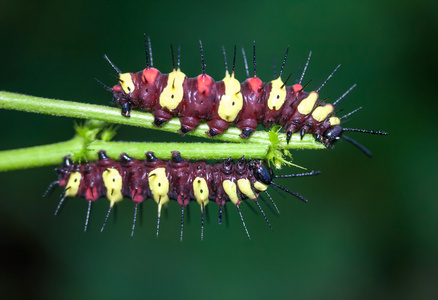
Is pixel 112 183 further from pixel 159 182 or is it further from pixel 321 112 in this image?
pixel 321 112

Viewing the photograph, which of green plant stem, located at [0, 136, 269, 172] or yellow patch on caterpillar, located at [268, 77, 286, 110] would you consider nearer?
green plant stem, located at [0, 136, 269, 172]

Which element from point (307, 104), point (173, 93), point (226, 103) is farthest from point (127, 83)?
point (307, 104)

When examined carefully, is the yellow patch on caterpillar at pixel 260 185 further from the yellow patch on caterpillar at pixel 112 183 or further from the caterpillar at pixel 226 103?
the yellow patch on caterpillar at pixel 112 183

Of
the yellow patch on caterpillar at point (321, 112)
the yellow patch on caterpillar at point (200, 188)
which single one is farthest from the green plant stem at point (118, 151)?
the yellow patch on caterpillar at point (321, 112)

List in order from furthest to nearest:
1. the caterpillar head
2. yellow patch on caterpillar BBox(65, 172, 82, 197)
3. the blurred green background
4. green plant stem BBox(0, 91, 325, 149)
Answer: the blurred green background → yellow patch on caterpillar BBox(65, 172, 82, 197) → the caterpillar head → green plant stem BBox(0, 91, 325, 149)

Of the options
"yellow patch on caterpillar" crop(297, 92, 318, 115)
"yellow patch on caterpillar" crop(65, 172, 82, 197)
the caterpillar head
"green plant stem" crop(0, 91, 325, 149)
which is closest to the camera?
"green plant stem" crop(0, 91, 325, 149)

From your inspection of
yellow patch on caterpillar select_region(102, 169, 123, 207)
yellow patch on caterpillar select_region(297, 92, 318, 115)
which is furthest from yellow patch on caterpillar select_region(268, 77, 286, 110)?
yellow patch on caterpillar select_region(102, 169, 123, 207)

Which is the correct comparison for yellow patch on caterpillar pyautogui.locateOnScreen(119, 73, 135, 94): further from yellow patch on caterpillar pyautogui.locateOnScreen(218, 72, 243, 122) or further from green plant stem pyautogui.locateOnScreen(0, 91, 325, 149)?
yellow patch on caterpillar pyautogui.locateOnScreen(218, 72, 243, 122)
